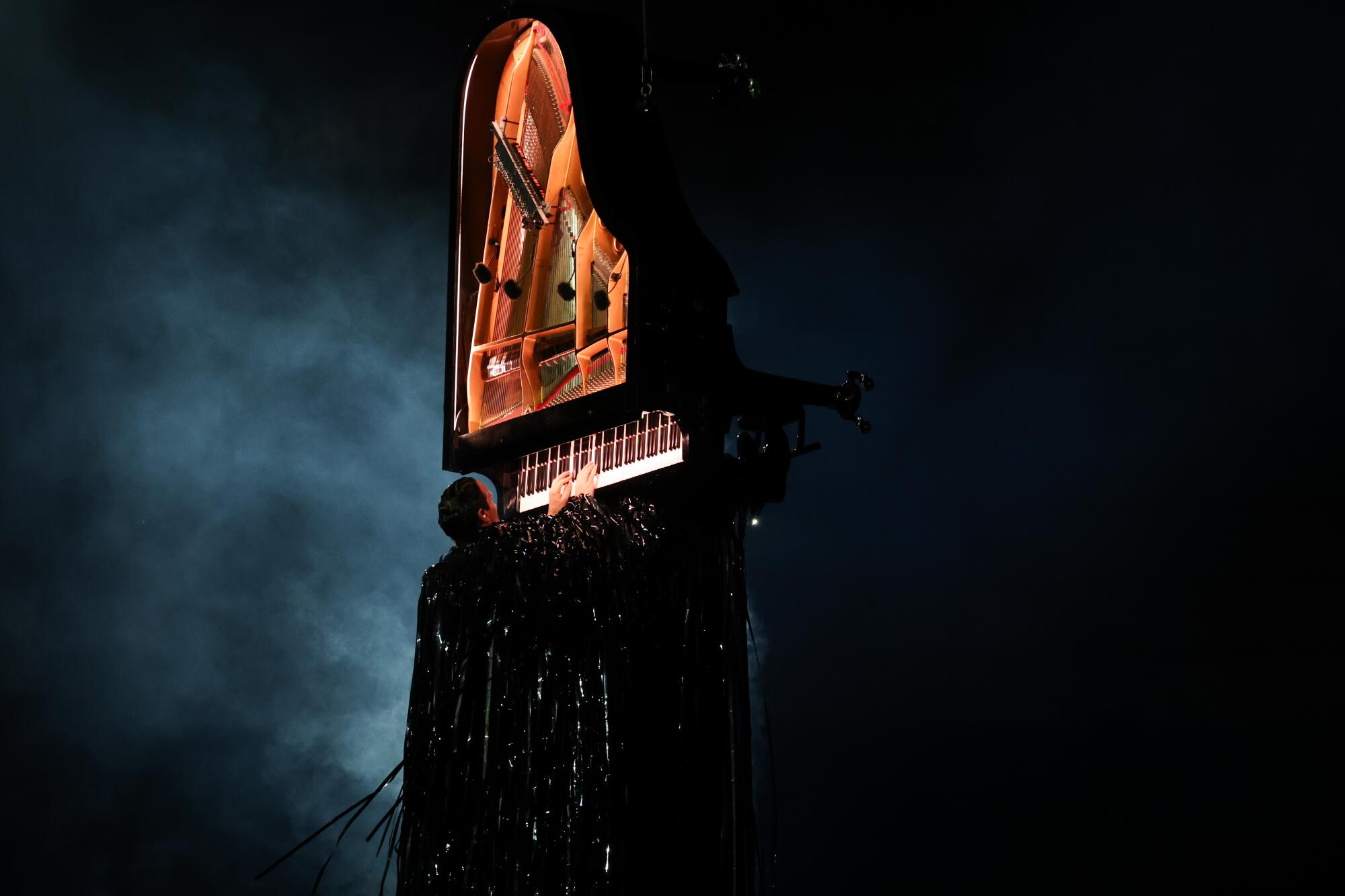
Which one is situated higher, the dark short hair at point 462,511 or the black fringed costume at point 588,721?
the dark short hair at point 462,511

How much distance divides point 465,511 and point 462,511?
10 mm

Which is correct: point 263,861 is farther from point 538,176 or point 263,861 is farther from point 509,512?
point 538,176

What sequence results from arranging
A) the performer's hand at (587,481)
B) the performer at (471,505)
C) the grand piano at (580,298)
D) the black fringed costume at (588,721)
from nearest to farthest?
the black fringed costume at (588,721) → the grand piano at (580,298) → the performer's hand at (587,481) → the performer at (471,505)

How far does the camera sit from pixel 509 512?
4.41m

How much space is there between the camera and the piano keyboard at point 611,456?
3.86 meters

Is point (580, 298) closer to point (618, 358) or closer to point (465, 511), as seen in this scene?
point (618, 358)

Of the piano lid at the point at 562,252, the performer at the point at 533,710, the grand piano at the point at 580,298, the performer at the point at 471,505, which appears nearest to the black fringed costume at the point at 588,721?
the performer at the point at 533,710

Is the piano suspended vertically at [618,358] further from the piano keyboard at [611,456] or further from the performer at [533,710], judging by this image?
the performer at [533,710]

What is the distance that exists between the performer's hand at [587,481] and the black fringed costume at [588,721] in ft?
0.18

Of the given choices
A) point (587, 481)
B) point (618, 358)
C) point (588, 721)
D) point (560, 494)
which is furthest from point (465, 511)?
point (588, 721)

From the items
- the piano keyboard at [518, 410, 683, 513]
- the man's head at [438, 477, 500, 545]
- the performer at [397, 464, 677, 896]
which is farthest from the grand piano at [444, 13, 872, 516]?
the performer at [397, 464, 677, 896]

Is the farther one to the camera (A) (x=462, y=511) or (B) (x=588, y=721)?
(A) (x=462, y=511)

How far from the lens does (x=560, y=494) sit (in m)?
4.13

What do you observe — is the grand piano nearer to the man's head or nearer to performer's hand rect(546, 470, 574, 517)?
performer's hand rect(546, 470, 574, 517)
